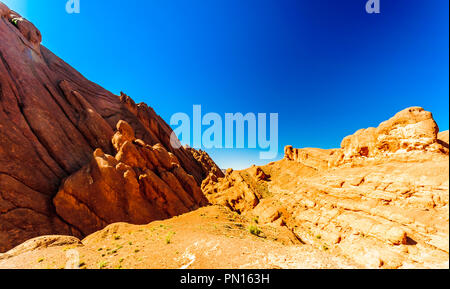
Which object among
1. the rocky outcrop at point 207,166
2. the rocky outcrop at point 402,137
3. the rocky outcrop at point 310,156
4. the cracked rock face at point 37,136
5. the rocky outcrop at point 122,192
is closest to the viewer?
the rocky outcrop at point 402,137

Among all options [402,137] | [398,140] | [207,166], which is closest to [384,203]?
[398,140]

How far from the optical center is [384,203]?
1182cm

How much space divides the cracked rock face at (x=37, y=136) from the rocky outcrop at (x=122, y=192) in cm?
32

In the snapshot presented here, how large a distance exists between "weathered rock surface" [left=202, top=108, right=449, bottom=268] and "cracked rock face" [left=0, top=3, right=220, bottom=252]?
716 inches

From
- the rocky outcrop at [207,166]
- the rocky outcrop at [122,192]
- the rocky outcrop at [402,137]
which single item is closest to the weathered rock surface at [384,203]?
the rocky outcrop at [402,137]

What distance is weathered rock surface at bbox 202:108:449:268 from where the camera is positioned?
334 inches

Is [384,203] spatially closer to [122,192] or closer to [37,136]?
[122,192]

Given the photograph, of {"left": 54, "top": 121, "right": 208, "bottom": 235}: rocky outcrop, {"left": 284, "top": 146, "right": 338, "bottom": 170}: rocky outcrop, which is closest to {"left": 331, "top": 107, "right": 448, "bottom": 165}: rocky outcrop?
{"left": 284, "top": 146, "right": 338, "bottom": 170}: rocky outcrop

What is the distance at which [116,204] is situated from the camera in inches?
736

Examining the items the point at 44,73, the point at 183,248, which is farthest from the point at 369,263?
the point at 44,73

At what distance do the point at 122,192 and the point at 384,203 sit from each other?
27509 millimetres

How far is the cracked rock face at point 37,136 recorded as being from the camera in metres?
14.8

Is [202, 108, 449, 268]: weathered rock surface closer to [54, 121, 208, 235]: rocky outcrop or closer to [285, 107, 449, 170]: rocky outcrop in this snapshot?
[285, 107, 449, 170]: rocky outcrop

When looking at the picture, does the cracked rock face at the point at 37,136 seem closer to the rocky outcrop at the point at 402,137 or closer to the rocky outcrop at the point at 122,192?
the rocky outcrop at the point at 122,192
